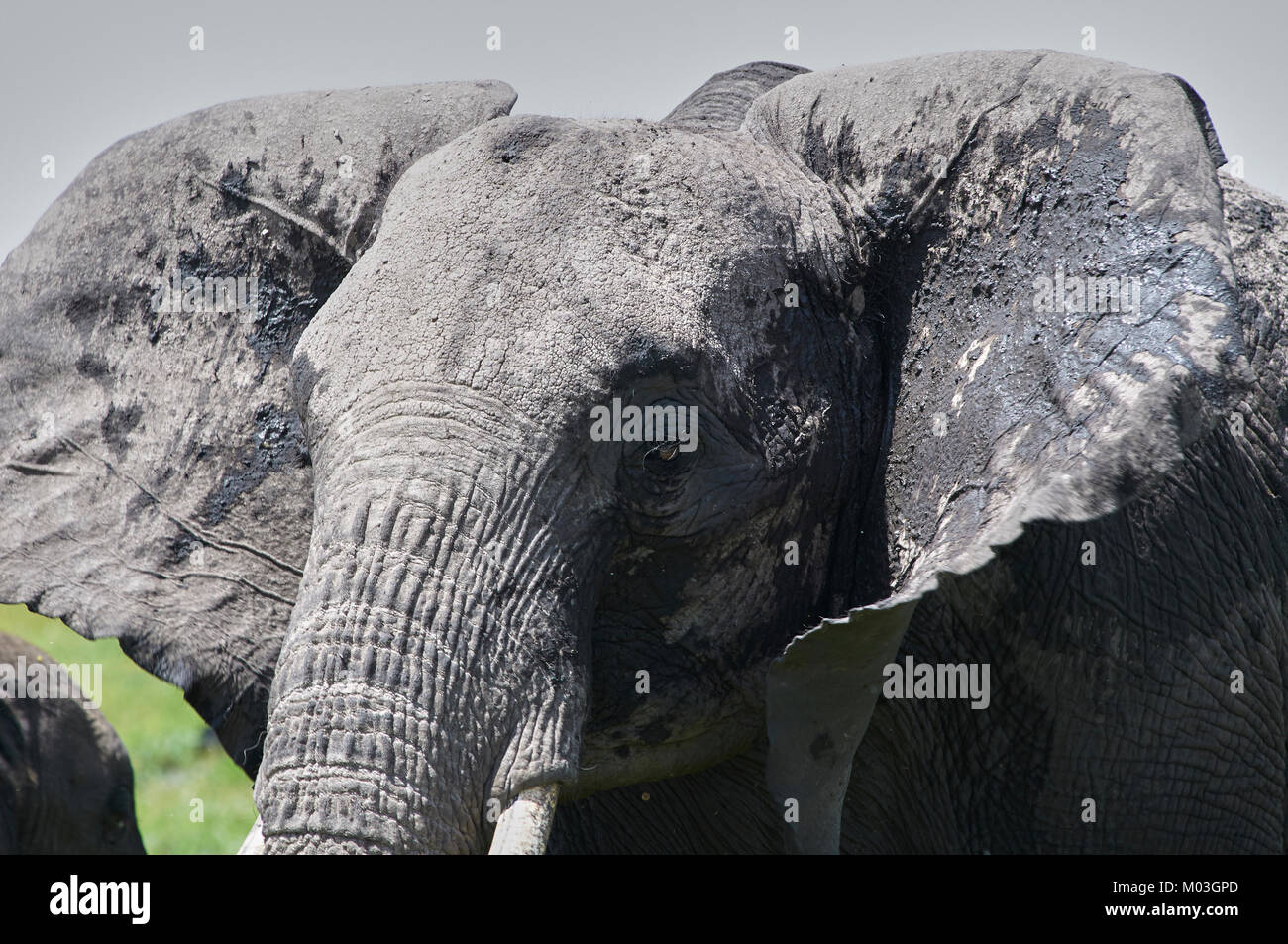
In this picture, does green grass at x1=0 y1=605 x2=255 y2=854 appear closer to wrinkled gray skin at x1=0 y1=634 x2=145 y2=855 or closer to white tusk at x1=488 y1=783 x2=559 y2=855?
wrinkled gray skin at x1=0 y1=634 x2=145 y2=855

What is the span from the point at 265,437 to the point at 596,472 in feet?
3.52

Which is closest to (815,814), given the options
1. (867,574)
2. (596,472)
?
(867,574)

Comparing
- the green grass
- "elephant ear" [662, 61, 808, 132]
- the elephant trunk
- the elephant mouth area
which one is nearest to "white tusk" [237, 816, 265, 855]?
the elephant trunk

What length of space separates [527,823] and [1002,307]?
4.16ft

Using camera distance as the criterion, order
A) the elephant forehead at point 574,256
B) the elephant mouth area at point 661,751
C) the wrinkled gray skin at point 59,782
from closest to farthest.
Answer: the elephant forehead at point 574,256 < the elephant mouth area at point 661,751 < the wrinkled gray skin at point 59,782

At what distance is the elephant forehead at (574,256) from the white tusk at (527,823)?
0.66 m

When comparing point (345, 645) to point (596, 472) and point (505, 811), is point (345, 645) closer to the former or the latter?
point (505, 811)

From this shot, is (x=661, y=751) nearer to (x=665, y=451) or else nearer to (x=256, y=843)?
(x=665, y=451)

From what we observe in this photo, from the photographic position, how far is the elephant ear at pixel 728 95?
11.6 feet

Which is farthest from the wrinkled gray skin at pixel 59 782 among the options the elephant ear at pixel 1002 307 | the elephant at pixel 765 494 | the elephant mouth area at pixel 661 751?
the elephant ear at pixel 1002 307

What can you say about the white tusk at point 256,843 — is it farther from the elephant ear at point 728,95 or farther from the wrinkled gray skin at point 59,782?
the wrinkled gray skin at point 59,782

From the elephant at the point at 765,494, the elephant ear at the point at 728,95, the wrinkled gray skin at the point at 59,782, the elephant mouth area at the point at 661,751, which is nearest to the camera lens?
the elephant at the point at 765,494

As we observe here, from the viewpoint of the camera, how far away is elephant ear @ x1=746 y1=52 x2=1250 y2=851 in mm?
2250

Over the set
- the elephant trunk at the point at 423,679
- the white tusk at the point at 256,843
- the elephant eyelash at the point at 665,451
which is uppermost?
the elephant eyelash at the point at 665,451
